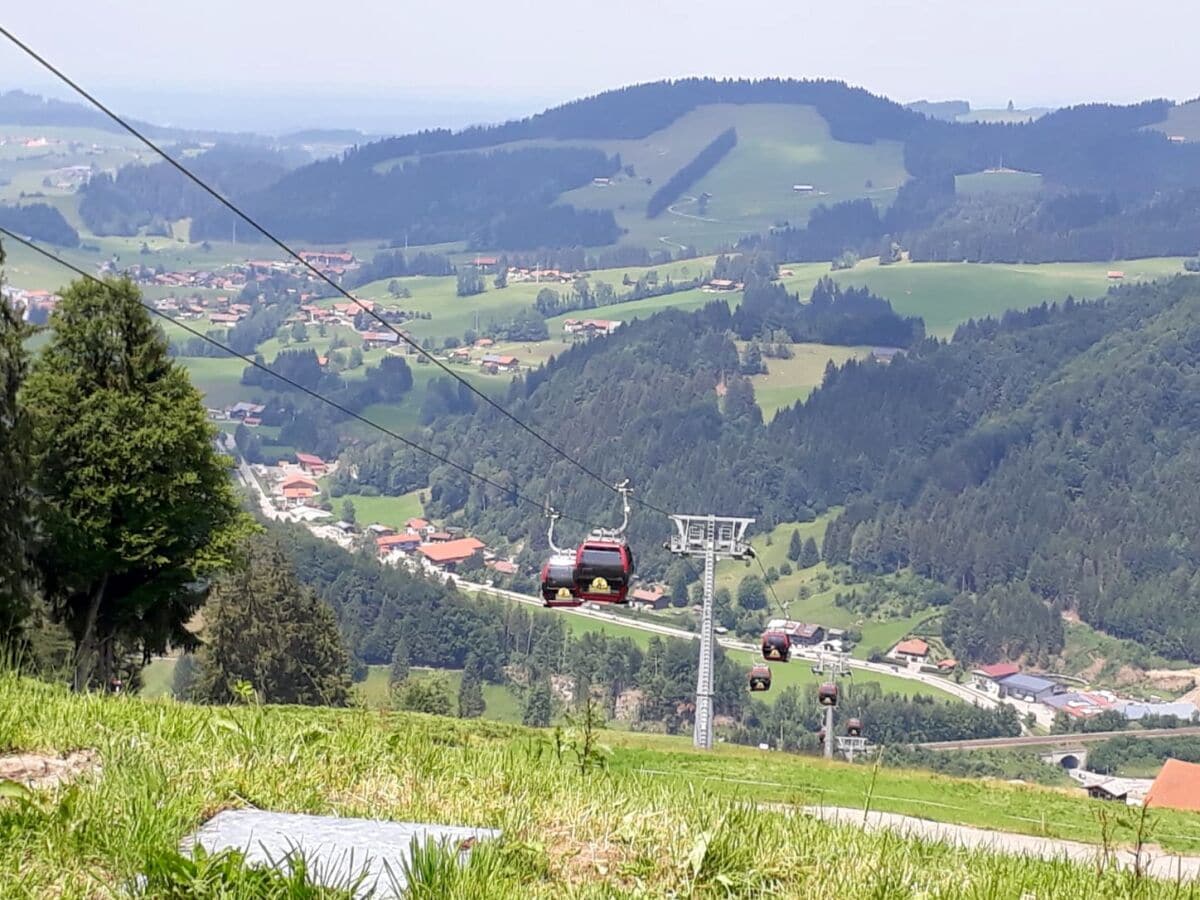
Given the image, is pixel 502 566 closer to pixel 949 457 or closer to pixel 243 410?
pixel 243 410

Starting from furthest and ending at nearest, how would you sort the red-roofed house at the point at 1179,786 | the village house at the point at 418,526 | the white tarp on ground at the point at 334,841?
the village house at the point at 418,526 < the red-roofed house at the point at 1179,786 < the white tarp on ground at the point at 334,841

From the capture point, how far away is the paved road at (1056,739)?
8962 centimetres

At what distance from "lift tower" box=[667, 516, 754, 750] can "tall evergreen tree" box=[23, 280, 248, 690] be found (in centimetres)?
776

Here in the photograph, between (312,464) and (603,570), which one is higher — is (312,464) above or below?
below

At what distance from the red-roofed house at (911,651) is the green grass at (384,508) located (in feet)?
189

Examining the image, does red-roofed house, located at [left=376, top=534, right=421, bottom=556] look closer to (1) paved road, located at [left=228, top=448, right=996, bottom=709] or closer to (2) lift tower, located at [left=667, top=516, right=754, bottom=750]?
(1) paved road, located at [left=228, top=448, right=996, bottom=709]

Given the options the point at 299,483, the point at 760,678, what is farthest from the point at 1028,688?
the point at 299,483

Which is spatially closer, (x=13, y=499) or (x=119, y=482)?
(x=13, y=499)

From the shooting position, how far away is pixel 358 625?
100188 millimetres

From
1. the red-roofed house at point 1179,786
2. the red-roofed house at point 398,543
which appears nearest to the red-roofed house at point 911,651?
the red-roofed house at point 398,543

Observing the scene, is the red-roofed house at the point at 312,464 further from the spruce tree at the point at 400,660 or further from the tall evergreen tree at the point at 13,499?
the tall evergreen tree at the point at 13,499

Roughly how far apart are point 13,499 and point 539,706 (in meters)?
59.9

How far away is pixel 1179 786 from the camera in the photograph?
2230 centimetres

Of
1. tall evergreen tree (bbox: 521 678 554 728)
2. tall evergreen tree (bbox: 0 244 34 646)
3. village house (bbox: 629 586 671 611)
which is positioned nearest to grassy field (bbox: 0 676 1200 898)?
tall evergreen tree (bbox: 0 244 34 646)
